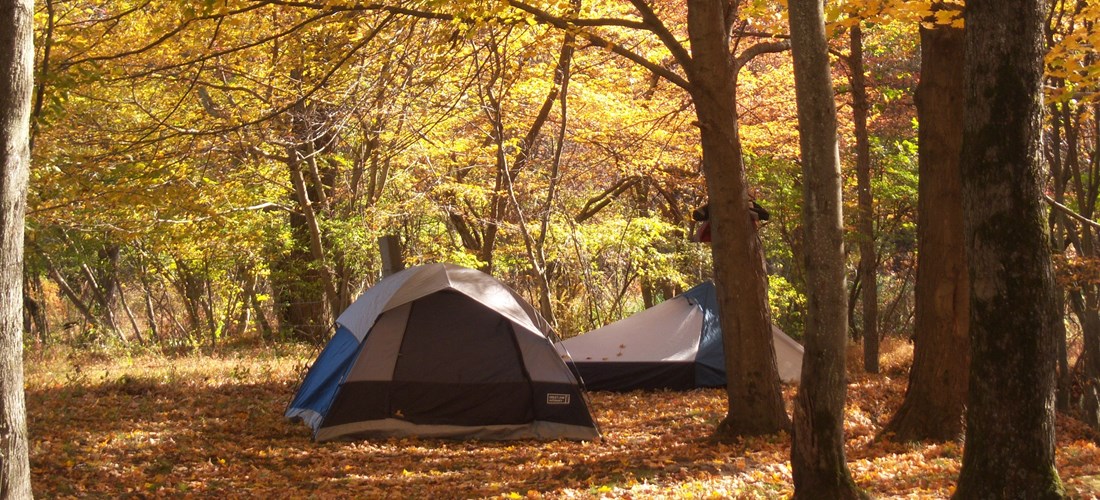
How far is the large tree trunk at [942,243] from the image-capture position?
7242 mm

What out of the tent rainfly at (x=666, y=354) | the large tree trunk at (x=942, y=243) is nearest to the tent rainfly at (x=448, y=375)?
the tent rainfly at (x=666, y=354)

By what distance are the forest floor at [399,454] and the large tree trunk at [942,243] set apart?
1.48 ft

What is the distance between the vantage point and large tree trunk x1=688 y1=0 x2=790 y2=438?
8016mm

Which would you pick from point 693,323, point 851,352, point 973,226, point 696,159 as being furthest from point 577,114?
point 973,226

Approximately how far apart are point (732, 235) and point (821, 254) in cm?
291

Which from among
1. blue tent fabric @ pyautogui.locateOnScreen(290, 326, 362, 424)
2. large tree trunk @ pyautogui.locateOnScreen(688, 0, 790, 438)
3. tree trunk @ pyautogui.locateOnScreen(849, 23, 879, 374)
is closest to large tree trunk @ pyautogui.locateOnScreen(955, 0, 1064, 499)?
large tree trunk @ pyautogui.locateOnScreen(688, 0, 790, 438)

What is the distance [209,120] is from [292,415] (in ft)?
15.3

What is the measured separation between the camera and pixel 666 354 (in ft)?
41.0

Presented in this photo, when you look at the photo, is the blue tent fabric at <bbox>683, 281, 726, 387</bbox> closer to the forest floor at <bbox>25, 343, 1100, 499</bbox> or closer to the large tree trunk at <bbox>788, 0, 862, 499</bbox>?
the forest floor at <bbox>25, 343, 1100, 499</bbox>

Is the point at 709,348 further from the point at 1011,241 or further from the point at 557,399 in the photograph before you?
the point at 1011,241

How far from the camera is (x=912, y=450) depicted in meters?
7.37

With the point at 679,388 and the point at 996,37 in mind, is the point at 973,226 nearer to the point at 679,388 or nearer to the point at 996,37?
the point at 996,37

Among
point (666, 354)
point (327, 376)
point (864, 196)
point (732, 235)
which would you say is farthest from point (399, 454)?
point (864, 196)

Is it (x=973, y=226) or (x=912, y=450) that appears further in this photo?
(x=912, y=450)
